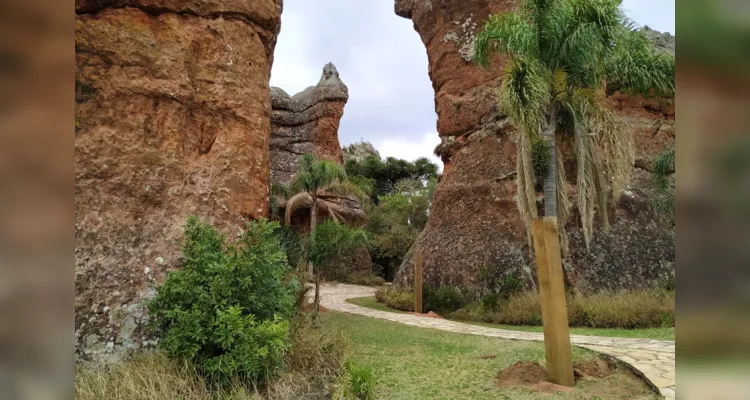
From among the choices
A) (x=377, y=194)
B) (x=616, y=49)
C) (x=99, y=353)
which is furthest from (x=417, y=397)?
(x=377, y=194)

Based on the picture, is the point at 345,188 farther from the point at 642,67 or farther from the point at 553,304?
the point at 553,304

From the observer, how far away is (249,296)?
4844 mm

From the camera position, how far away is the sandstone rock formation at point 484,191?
13.1m

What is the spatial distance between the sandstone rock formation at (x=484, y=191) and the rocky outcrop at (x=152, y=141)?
29.3ft

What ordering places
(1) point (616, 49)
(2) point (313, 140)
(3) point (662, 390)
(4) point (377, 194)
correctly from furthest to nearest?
(4) point (377, 194) < (2) point (313, 140) < (1) point (616, 49) < (3) point (662, 390)

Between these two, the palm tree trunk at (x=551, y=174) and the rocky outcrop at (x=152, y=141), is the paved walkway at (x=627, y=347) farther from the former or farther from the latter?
the rocky outcrop at (x=152, y=141)

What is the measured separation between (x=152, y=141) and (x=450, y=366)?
4.68 metres

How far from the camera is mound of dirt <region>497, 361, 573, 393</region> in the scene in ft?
16.9

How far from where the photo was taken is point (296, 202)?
22578 millimetres

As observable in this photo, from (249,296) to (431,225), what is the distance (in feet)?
40.9

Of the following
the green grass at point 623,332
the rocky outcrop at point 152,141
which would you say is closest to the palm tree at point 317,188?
Answer: the green grass at point 623,332

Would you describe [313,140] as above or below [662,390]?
above

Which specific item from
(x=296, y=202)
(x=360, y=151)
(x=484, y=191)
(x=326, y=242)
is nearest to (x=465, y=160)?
(x=484, y=191)
